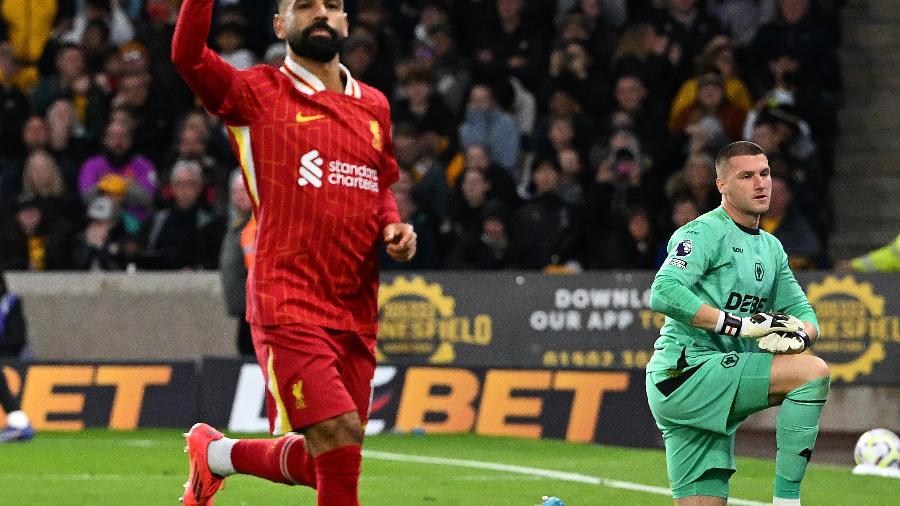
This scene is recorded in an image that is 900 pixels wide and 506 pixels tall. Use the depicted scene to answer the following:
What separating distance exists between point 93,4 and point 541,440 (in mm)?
7966

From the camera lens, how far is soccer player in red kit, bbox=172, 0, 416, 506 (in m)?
7.05

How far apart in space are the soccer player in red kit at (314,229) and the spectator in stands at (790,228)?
866 cm

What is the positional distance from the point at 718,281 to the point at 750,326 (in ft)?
1.07

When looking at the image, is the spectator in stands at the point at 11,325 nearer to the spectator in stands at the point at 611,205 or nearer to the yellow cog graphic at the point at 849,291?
the spectator in stands at the point at 611,205

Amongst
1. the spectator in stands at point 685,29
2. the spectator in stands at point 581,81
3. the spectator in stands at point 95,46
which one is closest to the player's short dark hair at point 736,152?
the spectator in stands at point 581,81

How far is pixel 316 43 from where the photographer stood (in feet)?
23.7

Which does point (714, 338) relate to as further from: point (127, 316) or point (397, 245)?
point (127, 316)

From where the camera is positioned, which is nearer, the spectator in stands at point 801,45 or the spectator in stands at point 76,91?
the spectator in stands at point 801,45

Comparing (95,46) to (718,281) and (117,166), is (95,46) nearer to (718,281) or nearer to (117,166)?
(117,166)

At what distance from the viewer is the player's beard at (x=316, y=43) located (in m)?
7.21

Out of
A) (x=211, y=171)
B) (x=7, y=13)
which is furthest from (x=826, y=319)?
(x=7, y=13)

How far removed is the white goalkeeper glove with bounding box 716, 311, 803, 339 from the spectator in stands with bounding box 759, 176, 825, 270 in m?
7.97

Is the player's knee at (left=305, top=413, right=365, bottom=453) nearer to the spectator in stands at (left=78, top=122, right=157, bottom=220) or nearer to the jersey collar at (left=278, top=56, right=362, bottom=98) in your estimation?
Answer: the jersey collar at (left=278, top=56, right=362, bottom=98)

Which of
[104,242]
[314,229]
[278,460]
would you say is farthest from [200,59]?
[104,242]
